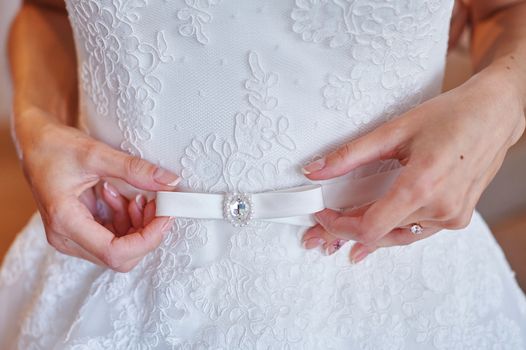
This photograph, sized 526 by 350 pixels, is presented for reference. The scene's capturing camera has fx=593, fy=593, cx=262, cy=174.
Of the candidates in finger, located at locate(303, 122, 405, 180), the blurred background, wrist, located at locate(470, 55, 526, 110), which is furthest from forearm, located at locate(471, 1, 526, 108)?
the blurred background

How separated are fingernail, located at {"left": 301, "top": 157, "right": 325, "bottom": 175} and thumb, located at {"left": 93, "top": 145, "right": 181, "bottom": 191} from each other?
0.16 m

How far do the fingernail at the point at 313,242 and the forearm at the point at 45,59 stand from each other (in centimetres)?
46

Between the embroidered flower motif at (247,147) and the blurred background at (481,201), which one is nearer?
the embroidered flower motif at (247,147)

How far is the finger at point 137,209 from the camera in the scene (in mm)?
780

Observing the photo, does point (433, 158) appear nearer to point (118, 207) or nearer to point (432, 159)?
point (432, 159)

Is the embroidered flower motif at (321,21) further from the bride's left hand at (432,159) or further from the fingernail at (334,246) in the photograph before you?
the fingernail at (334,246)

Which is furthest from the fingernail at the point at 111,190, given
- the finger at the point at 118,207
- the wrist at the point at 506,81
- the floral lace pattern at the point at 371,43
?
the wrist at the point at 506,81

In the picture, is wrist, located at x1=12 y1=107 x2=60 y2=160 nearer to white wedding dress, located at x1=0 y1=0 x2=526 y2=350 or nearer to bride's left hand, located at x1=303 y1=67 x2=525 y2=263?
white wedding dress, located at x1=0 y1=0 x2=526 y2=350

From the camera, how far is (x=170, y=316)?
73cm

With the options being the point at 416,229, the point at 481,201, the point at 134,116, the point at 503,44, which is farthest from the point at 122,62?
the point at 481,201

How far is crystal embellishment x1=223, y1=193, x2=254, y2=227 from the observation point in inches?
27.6

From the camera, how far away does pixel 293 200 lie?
688 mm

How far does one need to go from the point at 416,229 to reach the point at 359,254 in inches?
3.7

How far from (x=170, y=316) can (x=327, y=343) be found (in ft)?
0.64
